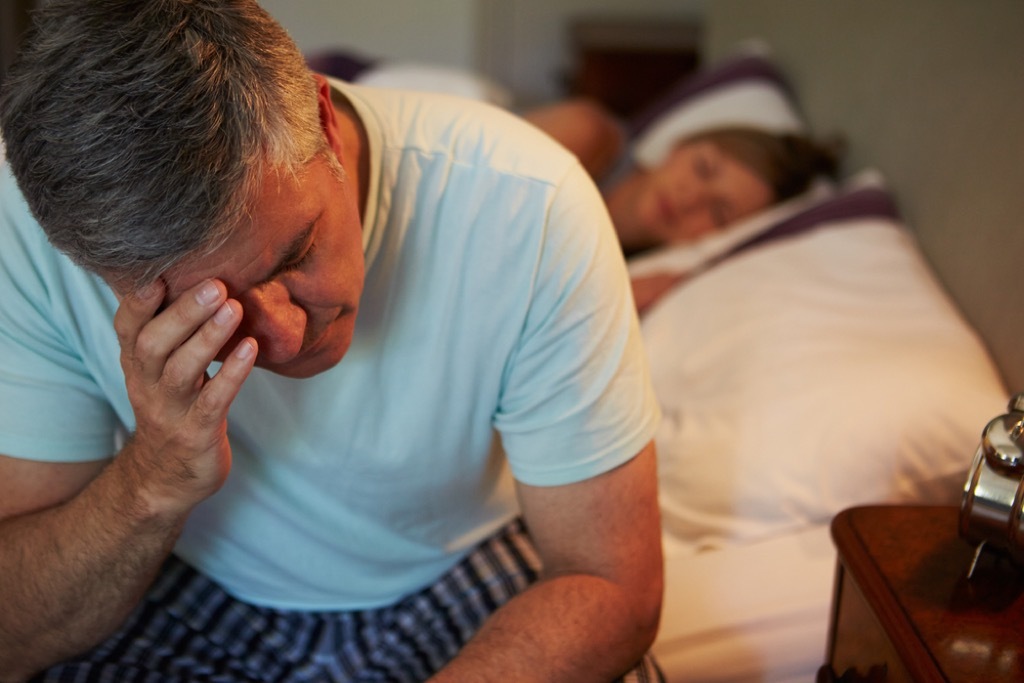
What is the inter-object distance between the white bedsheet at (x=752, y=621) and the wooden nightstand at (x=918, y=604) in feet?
0.40

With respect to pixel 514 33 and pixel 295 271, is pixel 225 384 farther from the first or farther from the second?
pixel 514 33

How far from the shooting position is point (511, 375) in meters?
0.92

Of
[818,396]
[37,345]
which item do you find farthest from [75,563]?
[818,396]

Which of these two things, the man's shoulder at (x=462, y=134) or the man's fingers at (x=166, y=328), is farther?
the man's shoulder at (x=462, y=134)

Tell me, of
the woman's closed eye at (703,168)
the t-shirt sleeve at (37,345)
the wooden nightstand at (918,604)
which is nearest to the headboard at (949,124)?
the woman's closed eye at (703,168)

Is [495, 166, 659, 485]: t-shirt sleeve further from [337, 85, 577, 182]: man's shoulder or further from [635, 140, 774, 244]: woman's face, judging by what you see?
[635, 140, 774, 244]: woman's face

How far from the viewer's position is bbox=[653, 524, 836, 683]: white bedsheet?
1.05 m

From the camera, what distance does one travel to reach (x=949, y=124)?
4.61 feet

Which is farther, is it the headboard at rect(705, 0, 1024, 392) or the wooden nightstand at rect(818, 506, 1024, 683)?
the headboard at rect(705, 0, 1024, 392)

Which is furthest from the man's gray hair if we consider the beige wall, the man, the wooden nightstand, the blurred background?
the beige wall

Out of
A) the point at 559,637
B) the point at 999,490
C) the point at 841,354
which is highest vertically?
the point at 999,490

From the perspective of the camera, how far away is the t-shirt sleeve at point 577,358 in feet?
2.89

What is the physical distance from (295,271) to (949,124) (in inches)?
42.5

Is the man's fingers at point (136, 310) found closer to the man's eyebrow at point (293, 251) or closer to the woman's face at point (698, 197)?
the man's eyebrow at point (293, 251)
